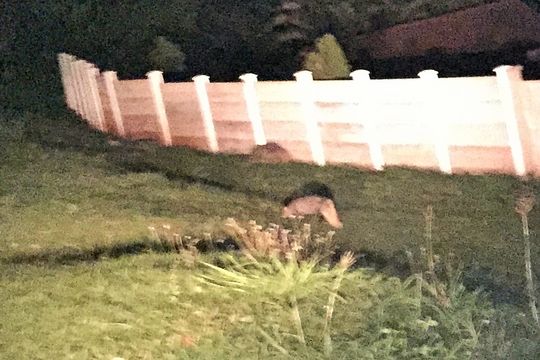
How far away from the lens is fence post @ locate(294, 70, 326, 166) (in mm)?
10102

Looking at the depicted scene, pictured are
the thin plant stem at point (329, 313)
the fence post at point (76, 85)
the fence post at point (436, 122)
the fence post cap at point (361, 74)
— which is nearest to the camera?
the thin plant stem at point (329, 313)

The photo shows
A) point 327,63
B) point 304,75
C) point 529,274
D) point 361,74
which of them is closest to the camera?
point 529,274

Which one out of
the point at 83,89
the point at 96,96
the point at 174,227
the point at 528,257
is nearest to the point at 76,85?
the point at 83,89

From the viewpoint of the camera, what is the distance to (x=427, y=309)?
5828 mm

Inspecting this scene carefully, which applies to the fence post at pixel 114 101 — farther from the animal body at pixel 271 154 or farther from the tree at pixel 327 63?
the animal body at pixel 271 154

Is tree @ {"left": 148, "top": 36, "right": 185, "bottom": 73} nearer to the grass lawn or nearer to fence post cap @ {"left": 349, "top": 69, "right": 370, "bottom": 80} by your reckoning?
the grass lawn

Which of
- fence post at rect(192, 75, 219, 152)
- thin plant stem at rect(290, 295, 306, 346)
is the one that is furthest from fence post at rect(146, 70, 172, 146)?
thin plant stem at rect(290, 295, 306, 346)

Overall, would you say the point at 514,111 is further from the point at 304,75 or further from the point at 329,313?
the point at 329,313

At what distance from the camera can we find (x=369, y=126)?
31.8 ft

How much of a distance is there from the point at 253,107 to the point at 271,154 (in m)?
0.72

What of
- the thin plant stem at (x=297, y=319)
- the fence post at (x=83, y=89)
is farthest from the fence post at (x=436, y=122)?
the fence post at (x=83, y=89)

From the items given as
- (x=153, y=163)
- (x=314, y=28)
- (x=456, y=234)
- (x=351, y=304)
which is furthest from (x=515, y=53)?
(x=351, y=304)

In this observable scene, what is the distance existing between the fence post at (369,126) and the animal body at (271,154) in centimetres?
116

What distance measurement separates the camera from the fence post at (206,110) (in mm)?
11414
